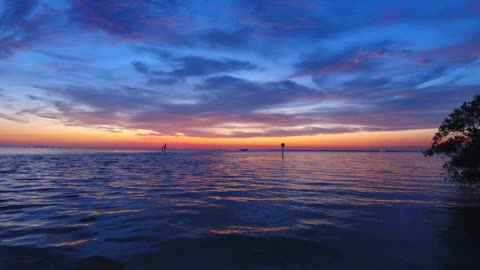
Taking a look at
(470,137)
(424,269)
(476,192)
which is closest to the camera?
(424,269)

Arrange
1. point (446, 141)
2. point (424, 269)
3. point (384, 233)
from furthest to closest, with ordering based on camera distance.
A: 1. point (446, 141)
2. point (384, 233)
3. point (424, 269)

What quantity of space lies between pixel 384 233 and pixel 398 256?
8.03ft

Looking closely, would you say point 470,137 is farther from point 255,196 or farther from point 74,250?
point 74,250

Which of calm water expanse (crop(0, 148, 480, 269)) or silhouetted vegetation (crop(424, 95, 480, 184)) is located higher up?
silhouetted vegetation (crop(424, 95, 480, 184))

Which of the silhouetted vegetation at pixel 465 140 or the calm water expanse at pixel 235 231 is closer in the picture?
the calm water expanse at pixel 235 231

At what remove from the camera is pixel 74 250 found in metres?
8.56

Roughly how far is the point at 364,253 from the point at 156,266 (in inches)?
258

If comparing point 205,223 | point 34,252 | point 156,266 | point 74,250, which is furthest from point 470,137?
point 34,252

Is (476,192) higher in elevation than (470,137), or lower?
lower

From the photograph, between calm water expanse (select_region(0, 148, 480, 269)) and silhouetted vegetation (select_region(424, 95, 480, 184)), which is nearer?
calm water expanse (select_region(0, 148, 480, 269))

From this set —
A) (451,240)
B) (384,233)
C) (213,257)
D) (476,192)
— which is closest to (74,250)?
(213,257)

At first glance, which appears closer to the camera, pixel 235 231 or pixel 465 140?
pixel 235 231

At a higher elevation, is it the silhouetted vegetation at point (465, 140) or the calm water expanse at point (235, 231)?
the silhouetted vegetation at point (465, 140)

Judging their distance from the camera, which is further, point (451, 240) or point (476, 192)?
point (476, 192)
